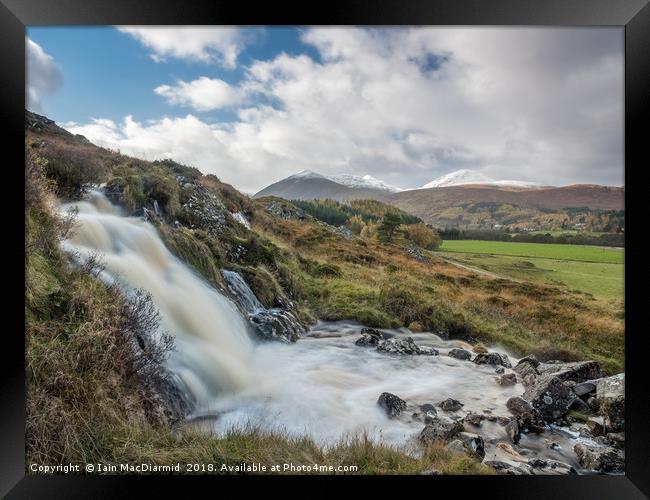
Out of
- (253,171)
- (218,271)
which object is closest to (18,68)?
(253,171)

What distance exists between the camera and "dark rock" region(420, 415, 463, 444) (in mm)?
3186

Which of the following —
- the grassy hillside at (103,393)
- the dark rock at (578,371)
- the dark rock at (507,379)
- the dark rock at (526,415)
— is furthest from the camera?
the dark rock at (507,379)

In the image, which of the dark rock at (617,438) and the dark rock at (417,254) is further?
the dark rock at (417,254)

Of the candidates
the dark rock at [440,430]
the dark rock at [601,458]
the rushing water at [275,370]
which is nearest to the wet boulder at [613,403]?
the dark rock at [601,458]

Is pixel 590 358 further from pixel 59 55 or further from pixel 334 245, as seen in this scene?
pixel 59 55

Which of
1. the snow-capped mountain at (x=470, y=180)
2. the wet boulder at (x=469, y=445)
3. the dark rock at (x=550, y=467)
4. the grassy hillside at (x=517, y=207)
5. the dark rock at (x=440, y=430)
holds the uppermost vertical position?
the snow-capped mountain at (x=470, y=180)

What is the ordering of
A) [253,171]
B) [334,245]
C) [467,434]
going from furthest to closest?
[334,245] < [253,171] < [467,434]

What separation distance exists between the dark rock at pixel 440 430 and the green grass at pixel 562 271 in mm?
1738

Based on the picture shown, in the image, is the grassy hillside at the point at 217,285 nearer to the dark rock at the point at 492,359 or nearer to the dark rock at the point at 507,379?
the dark rock at the point at 492,359

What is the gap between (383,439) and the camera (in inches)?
128

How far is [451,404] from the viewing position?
341 centimetres

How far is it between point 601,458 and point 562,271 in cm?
185

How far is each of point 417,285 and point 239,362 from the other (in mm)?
2175

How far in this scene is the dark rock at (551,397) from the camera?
336cm
